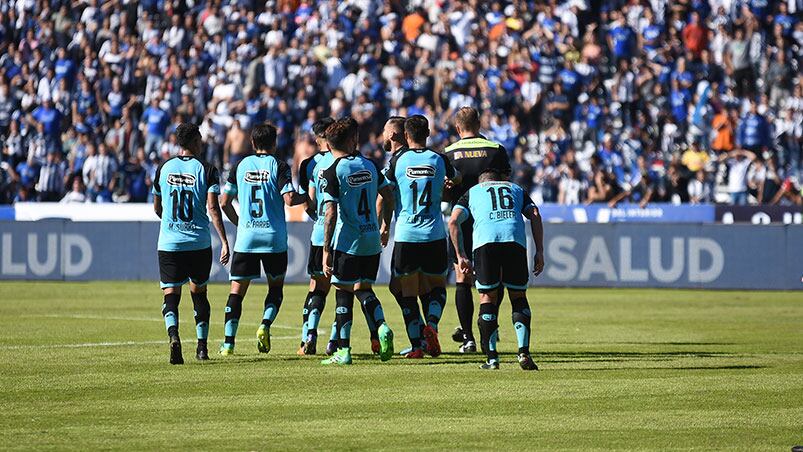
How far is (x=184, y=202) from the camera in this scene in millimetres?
13828

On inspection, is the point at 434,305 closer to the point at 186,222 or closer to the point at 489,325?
the point at 489,325

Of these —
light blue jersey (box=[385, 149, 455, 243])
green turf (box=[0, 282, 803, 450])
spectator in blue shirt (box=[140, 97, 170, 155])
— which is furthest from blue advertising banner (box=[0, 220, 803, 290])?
light blue jersey (box=[385, 149, 455, 243])

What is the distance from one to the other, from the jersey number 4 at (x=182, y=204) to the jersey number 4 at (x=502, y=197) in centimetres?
301

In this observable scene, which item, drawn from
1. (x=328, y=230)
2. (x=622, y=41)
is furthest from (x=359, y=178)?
(x=622, y=41)

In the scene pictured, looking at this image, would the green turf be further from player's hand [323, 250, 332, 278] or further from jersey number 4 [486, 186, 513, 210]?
jersey number 4 [486, 186, 513, 210]

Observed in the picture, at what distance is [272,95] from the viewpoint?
112 ft

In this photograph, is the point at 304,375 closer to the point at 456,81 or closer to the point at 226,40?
the point at 456,81

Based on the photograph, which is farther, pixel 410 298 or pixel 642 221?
pixel 642 221

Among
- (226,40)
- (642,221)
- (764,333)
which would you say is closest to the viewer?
(764,333)

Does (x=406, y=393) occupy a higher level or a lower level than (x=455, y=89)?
lower

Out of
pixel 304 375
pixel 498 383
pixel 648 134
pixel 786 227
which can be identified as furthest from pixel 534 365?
pixel 648 134

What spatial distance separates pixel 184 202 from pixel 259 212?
2.62 feet

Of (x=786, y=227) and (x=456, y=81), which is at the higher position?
(x=456, y=81)

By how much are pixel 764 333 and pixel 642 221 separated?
11.3 metres
